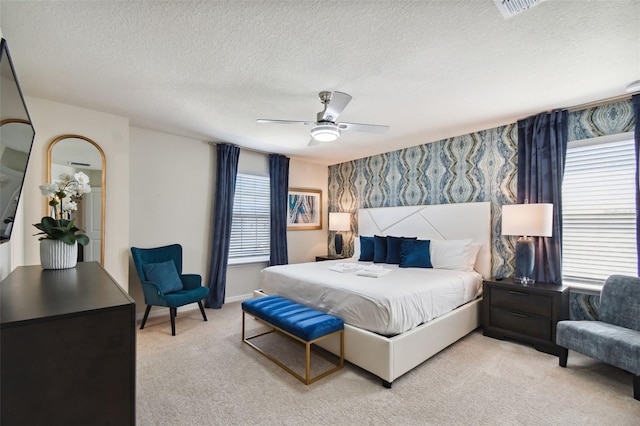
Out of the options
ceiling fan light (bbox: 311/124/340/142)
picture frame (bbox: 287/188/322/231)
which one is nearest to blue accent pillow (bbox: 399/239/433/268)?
ceiling fan light (bbox: 311/124/340/142)

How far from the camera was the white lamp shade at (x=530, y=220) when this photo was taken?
3.01 m

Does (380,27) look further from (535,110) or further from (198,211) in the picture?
(198,211)

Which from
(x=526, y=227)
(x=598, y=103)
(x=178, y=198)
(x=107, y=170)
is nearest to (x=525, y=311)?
(x=526, y=227)

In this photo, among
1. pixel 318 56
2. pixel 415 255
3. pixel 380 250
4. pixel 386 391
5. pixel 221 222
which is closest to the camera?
pixel 318 56

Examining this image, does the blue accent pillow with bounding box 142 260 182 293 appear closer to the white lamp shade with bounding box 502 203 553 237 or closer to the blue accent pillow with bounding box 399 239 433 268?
the blue accent pillow with bounding box 399 239 433 268

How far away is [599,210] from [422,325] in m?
2.33

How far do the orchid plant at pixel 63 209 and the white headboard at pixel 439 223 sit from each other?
13.2ft

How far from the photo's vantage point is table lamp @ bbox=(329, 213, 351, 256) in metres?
5.49

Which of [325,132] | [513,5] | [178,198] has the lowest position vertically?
[178,198]

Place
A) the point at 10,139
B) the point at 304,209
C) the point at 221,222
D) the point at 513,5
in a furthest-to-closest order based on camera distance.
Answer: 1. the point at 304,209
2. the point at 221,222
3. the point at 513,5
4. the point at 10,139

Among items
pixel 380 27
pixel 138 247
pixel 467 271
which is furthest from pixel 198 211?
pixel 467 271

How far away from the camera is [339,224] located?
18.1 ft

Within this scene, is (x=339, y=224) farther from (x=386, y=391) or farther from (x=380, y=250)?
(x=386, y=391)

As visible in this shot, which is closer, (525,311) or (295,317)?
(295,317)
